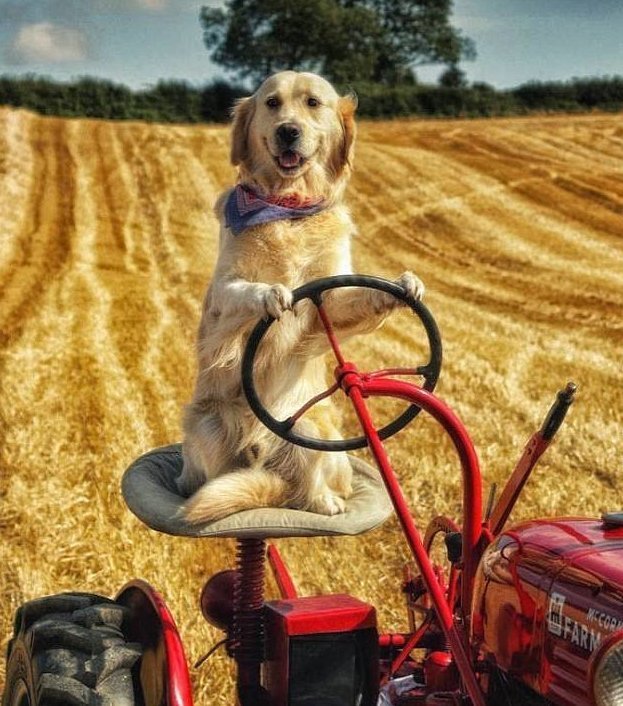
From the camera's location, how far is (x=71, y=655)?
325 cm

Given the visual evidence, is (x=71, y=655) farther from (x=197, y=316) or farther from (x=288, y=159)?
(x=197, y=316)

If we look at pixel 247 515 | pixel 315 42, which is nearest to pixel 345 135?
pixel 247 515

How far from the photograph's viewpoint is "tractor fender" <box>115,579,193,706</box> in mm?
3176

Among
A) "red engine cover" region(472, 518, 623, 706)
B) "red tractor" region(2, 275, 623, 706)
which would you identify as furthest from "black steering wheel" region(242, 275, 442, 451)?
"red engine cover" region(472, 518, 623, 706)

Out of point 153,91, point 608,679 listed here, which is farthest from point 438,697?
point 153,91

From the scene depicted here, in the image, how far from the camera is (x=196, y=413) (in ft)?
12.6

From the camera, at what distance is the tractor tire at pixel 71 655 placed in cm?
315

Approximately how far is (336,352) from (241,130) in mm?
1072

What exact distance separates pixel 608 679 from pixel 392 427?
47.2 inches

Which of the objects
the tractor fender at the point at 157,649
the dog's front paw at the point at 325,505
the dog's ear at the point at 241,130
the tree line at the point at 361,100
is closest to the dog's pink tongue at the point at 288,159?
the dog's ear at the point at 241,130

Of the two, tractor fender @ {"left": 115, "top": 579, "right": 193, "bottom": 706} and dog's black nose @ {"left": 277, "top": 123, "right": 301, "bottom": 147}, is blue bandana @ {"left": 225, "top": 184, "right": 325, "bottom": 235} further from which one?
tractor fender @ {"left": 115, "top": 579, "right": 193, "bottom": 706}

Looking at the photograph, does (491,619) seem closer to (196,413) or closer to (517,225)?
(196,413)

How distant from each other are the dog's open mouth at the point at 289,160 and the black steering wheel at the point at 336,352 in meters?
0.62

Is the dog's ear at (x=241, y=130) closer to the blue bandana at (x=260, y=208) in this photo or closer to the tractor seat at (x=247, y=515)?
the blue bandana at (x=260, y=208)
